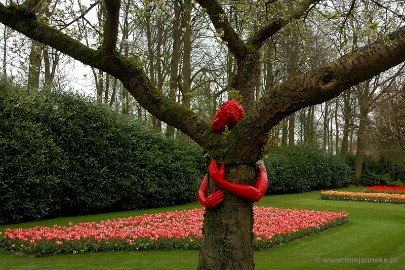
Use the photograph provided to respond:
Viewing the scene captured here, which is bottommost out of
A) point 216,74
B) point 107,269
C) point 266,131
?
point 107,269

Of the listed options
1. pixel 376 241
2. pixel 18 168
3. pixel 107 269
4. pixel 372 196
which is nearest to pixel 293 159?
pixel 372 196

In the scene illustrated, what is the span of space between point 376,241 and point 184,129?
23.2 feet

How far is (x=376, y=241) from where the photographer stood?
30.9 feet

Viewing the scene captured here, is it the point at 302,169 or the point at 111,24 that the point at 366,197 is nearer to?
the point at 302,169

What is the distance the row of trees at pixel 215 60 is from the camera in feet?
20.9

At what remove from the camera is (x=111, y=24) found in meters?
3.87

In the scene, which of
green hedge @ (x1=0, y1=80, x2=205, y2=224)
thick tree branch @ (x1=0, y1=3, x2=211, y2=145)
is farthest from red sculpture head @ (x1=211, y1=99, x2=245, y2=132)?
green hedge @ (x1=0, y1=80, x2=205, y2=224)

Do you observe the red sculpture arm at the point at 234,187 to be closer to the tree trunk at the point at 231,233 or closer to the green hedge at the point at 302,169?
the tree trunk at the point at 231,233

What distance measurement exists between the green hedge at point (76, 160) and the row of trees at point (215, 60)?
1136mm

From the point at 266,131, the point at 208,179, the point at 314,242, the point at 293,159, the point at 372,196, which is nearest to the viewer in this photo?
the point at 266,131

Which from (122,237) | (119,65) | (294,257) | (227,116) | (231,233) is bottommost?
(294,257)

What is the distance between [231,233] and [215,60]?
65.6 feet

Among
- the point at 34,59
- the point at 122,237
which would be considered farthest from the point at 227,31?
the point at 122,237

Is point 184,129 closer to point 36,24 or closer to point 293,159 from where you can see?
point 36,24
